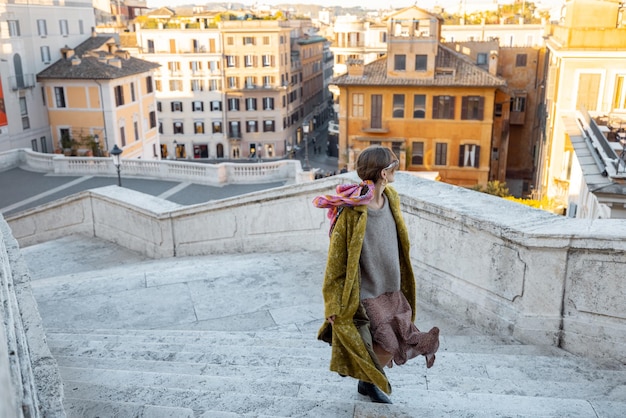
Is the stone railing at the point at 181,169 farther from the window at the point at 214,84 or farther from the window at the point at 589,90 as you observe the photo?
the window at the point at 214,84

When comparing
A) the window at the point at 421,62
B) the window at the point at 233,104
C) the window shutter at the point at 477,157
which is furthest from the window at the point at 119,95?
the window at the point at 233,104

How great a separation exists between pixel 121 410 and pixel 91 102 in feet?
109

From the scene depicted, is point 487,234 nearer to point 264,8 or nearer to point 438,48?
point 438,48

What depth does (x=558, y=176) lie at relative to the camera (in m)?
25.3

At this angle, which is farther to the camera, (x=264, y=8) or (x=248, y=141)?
(x=264, y=8)

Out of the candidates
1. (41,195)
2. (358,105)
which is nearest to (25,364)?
(41,195)

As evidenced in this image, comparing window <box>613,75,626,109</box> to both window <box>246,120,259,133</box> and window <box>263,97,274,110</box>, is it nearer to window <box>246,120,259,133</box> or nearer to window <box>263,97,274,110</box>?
window <box>263,97,274,110</box>

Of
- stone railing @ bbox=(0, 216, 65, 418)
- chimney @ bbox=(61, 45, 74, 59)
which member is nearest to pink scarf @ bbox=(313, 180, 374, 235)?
stone railing @ bbox=(0, 216, 65, 418)

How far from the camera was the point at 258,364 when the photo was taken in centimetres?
524

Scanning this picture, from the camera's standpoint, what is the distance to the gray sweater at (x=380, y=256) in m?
4.07

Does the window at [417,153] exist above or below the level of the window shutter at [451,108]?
below

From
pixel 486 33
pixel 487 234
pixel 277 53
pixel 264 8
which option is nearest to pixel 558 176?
pixel 487 234

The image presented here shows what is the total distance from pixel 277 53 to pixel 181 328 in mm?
56475

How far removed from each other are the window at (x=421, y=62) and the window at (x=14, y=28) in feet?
75.1
